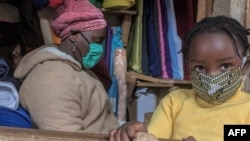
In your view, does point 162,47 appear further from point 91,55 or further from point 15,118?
point 15,118

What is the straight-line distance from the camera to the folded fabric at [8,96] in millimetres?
2684

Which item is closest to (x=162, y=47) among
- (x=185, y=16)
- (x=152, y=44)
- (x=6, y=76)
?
(x=152, y=44)

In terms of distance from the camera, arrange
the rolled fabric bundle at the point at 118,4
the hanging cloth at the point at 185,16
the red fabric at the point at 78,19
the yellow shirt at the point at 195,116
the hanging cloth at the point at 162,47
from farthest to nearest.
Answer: the hanging cloth at the point at 185,16 < the hanging cloth at the point at 162,47 < the rolled fabric bundle at the point at 118,4 < the red fabric at the point at 78,19 < the yellow shirt at the point at 195,116

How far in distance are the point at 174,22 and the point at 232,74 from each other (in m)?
2.11

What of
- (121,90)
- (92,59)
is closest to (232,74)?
(92,59)

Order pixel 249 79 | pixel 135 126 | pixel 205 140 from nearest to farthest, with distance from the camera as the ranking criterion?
pixel 135 126 < pixel 205 140 < pixel 249 79

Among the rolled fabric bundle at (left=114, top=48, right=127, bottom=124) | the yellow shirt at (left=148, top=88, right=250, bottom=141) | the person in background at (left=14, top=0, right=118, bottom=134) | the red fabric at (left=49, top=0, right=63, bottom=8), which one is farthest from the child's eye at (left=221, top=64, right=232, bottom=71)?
the rolled fabric bundle at (left=114, top=48, right=127, bottom=124)

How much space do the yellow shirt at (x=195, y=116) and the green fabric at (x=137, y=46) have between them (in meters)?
1.85

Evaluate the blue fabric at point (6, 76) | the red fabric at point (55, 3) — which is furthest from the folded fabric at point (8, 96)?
the red fabric at point (55, 3)

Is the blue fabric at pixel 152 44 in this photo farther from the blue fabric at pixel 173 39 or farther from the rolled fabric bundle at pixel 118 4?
the rolled fabric bundle at pixel 118 4

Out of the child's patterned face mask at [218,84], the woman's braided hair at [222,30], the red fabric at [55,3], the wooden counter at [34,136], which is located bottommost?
the child's patterned face mask at [218,84]

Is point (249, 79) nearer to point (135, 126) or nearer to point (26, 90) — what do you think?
point (26, 90)

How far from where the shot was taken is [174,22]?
13.2ft

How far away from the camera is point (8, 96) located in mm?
2711
